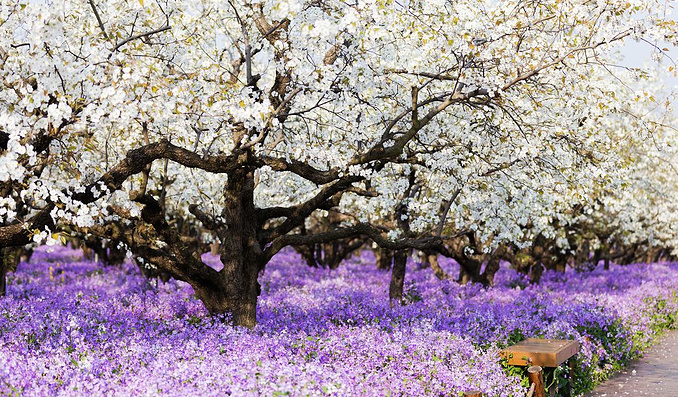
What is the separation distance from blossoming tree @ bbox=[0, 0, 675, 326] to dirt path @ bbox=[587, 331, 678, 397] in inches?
171

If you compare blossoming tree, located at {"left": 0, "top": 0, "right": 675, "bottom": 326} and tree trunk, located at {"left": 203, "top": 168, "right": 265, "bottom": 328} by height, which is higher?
blossoming tree, located at {"left": 0, "top": 0, "right": 675, "bottom": 326}

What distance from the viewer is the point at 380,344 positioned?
35.9 ft

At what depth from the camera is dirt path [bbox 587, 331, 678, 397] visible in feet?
Answer: 46.0

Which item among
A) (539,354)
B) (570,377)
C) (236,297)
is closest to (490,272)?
(570,377)

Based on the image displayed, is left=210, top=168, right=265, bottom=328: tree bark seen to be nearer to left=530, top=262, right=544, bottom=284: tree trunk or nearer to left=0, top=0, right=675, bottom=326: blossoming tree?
left=0, top=0, right=675, bottom=326: blossoming tree

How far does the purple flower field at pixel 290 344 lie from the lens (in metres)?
8.10

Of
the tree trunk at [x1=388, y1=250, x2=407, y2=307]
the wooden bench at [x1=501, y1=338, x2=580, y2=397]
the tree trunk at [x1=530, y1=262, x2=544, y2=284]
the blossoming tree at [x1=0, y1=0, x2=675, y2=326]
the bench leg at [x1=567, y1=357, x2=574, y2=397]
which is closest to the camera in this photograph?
the blossoming tree at [x1=0, y1=0, x2=675, y2=326]

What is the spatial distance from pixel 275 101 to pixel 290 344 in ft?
14.9

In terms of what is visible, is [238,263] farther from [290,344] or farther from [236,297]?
[290,344]

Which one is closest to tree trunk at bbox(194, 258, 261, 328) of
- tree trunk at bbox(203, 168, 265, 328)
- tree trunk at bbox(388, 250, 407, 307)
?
tree trunk at bbox(203, 168, 265, 328)

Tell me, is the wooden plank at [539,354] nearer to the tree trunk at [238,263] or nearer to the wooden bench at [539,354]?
the wooden bench at [539,354]

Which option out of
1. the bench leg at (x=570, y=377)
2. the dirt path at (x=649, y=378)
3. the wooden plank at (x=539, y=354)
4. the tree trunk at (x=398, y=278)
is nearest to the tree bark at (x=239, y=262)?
the wooden plank at (x=539, y=354)

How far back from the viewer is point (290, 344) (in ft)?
35.0

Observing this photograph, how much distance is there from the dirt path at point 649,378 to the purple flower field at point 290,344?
1.09 feet
